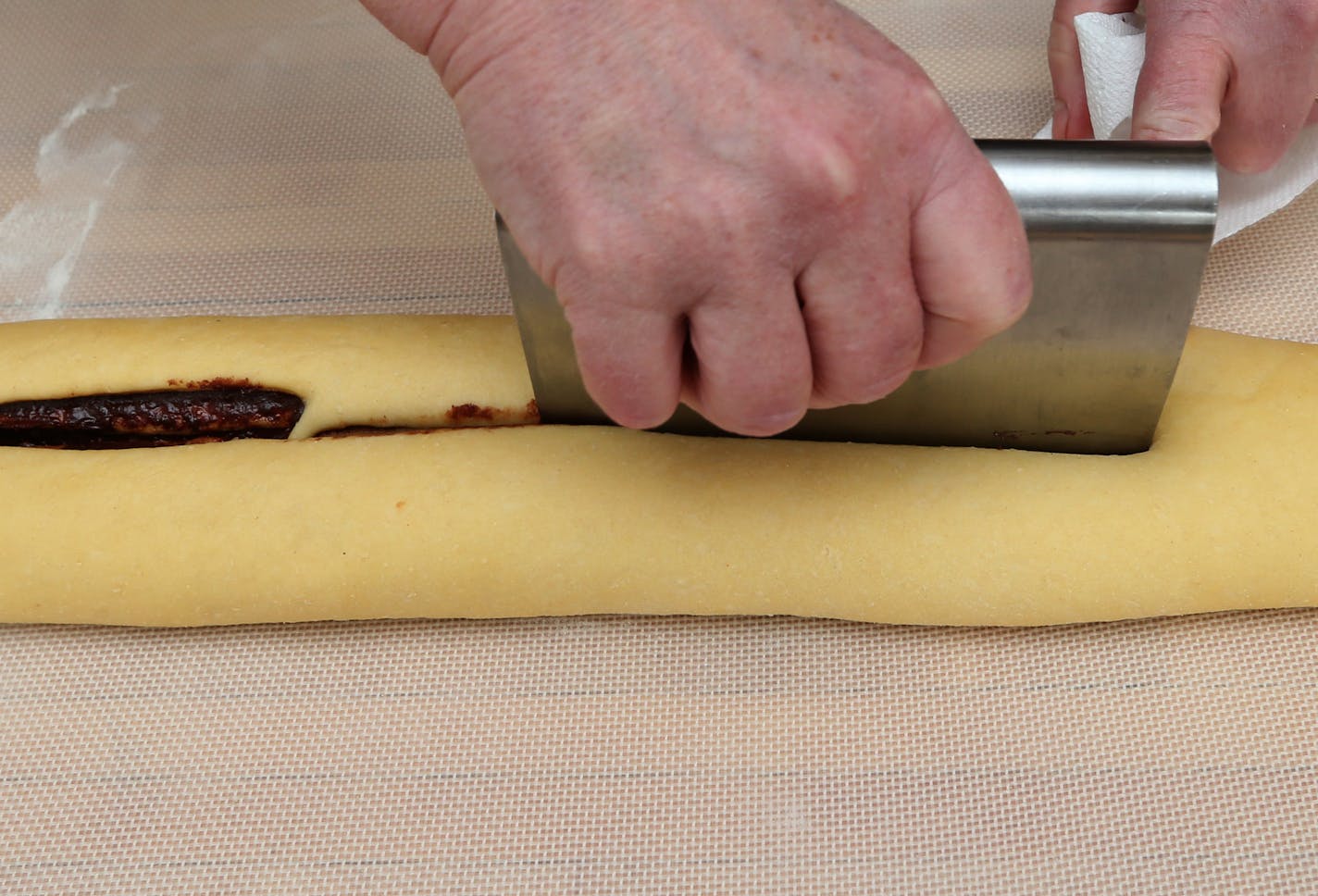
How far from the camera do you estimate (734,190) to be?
2.31 feet

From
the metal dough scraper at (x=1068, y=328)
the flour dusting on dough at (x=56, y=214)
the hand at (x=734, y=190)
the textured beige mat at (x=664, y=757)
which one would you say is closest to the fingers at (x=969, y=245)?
the hand at (x=734, y=190)

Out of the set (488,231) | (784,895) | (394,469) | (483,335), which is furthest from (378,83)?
(784,895)

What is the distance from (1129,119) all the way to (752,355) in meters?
0.69

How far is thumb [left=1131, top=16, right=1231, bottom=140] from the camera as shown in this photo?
1.07 metres

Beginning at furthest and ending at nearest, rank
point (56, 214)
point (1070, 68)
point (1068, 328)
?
point (56, 214)
point (1070, 68)
point (1068, 328)

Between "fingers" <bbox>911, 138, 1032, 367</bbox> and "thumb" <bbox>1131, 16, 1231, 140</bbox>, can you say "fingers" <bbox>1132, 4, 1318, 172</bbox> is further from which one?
"fingers" <bbox>911, 138, 1032, 367</bbox>

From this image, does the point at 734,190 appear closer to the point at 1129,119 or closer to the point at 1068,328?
the point at 1068,328

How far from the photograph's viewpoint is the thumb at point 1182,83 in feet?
3.51

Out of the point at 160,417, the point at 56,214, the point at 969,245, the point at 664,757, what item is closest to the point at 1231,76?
the point at 969,245

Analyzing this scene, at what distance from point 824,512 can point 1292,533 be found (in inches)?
17.4

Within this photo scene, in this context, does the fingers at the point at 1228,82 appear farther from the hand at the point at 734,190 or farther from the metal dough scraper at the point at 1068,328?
the hand at the point at 734,190

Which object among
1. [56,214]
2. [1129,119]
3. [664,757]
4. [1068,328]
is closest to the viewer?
[1068,328]

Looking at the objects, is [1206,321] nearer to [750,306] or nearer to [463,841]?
[750,306]

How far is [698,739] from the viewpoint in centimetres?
108
